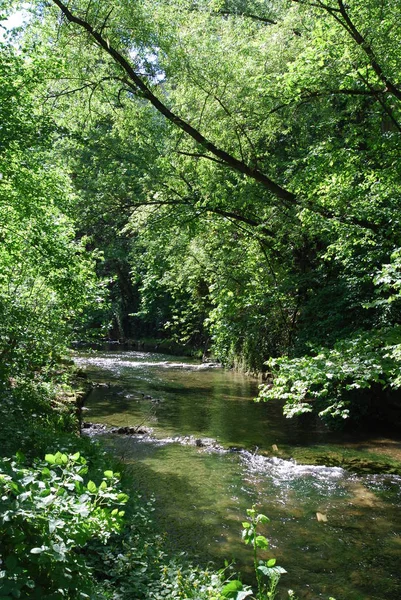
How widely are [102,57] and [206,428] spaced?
8.10 metres

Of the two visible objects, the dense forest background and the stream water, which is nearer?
the stream water

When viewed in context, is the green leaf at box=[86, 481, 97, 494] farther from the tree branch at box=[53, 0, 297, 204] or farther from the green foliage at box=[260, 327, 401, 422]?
the tree branch at box=[53, 0, 297, 204]

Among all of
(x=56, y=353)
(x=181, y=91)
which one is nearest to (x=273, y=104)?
(x=181, y=91)

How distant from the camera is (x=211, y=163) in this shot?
10.8 m

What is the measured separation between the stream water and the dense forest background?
1447 mm

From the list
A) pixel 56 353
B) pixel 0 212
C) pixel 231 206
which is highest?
pixel 231 206

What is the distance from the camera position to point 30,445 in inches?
226

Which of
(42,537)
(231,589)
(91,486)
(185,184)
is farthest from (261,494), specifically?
(185,184)

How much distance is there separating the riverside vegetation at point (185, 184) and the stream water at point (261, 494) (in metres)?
1.16

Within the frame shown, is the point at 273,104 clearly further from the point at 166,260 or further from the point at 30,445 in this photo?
the point at 30,445

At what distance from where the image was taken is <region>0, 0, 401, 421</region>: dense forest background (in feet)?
22.9

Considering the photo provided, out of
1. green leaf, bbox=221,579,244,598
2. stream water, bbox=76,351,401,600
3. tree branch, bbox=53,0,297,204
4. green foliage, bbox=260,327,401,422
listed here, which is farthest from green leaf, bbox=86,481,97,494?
tree branch, bbox=53,0,297,204

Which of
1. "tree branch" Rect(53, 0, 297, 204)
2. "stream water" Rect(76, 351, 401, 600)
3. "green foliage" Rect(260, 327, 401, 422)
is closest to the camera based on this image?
"green foliage" Rect(260, 327, 401, 422)

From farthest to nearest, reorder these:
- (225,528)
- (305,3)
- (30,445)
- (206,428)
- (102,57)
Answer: (206,428) < (102,57) < (305,3) < (225,528) < (30,445)
